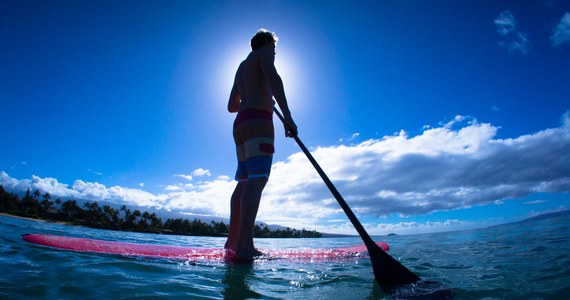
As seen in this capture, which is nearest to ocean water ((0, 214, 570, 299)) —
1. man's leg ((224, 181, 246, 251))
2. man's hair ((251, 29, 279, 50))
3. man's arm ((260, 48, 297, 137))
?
man's leg ((224, 181, 246, 251))

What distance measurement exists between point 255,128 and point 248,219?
1.14 metres

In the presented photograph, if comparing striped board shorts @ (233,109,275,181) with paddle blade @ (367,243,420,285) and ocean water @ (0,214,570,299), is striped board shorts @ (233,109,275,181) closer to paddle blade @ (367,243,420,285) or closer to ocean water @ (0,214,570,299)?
ocean water @ (0,214,570,299)

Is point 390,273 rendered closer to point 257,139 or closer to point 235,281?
point 235,281

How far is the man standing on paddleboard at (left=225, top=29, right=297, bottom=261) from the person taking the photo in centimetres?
319

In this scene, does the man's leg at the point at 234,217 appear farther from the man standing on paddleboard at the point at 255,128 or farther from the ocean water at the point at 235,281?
the ocean water at the point at 235,281

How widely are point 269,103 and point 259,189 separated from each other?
119 centimetres

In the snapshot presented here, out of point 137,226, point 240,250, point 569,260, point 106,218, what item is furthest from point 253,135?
point 106,218

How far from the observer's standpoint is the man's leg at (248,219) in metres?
3.13

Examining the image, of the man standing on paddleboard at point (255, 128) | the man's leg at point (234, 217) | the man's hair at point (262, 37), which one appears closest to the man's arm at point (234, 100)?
the man standing on paddleboard at point (255, 128)

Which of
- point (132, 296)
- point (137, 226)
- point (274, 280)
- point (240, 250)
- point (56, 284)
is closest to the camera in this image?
point (132, 296)

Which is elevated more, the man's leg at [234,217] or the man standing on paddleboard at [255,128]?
the man standing on paddleboard at [255,128]

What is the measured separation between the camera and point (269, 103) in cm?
369

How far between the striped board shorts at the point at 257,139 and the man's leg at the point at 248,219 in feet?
0.66

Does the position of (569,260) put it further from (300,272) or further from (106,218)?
(106,218)
